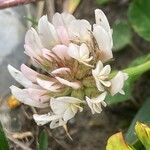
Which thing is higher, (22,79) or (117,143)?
(22,79)

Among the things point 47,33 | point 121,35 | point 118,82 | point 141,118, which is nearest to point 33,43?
point 47,33

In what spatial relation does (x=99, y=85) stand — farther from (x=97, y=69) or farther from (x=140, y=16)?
(x=140, y=16)

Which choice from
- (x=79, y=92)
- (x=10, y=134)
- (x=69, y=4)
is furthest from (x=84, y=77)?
(x=69, y=4)

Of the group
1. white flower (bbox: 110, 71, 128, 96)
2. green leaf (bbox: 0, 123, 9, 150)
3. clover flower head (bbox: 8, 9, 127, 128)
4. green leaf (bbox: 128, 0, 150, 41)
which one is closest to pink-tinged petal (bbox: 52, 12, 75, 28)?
clover flower head (bbox: 8, 9, 127, 128)

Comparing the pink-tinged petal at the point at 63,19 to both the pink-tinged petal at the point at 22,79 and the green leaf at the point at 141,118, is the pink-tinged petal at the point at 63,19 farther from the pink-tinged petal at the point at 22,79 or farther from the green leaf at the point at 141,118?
the green leaf at the point at 141,118

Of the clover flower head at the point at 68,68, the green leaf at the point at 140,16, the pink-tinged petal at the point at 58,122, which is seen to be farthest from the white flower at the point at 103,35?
the green leaf at the point at 140,16

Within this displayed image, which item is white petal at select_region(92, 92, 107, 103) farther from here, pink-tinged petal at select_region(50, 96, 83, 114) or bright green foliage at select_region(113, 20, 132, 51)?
bright green foliage at select_region(113, 20, 132, 51)

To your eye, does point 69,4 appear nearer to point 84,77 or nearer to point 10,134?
point 10,134
